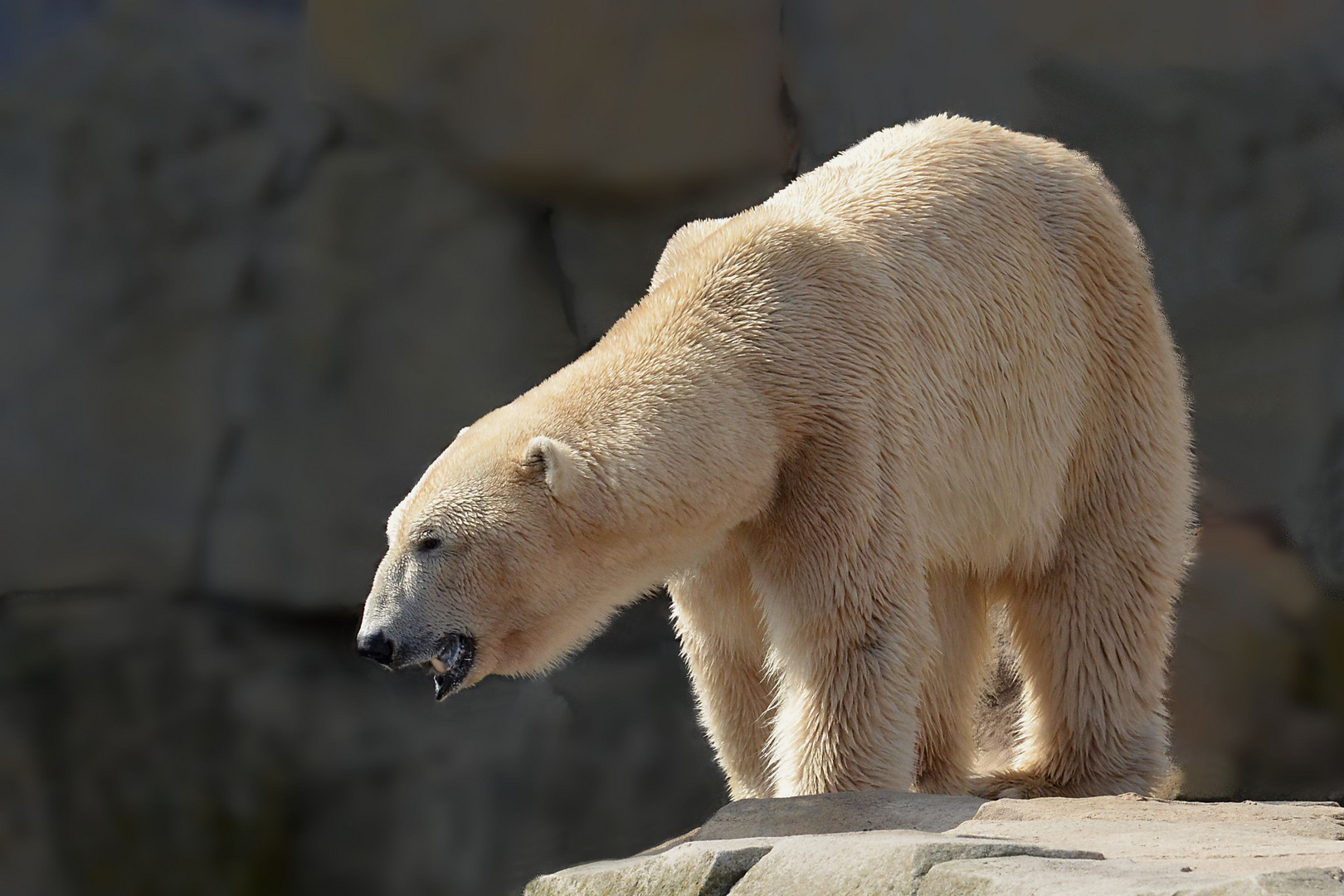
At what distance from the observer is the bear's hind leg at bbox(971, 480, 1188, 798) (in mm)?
3850

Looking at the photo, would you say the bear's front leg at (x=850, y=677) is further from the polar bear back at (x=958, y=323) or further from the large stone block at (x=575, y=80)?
the large stone block at (x=575, y=80)

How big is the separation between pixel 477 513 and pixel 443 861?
3.12m

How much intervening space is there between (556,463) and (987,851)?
4.14 feet

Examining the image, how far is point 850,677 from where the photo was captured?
329 centimetres

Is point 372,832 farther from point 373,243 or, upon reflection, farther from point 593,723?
point 373,243

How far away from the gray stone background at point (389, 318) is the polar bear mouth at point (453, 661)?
2683 millimetres

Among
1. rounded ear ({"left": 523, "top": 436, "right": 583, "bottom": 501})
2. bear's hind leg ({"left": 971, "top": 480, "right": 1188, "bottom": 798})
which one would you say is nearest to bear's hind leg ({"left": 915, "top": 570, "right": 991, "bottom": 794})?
bear's hind leg ({"left": 971, "top": 480, "right": 1188, "bottom": 798})

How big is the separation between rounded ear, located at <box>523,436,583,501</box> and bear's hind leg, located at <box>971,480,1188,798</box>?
54.0 inches

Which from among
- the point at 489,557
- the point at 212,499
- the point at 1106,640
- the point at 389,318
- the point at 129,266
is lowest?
the point at 1106,640

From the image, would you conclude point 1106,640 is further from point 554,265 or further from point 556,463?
point 554,265

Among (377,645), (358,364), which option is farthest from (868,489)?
(358,364)

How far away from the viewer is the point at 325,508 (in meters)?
5.80

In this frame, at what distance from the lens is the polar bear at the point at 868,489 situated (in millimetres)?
3201

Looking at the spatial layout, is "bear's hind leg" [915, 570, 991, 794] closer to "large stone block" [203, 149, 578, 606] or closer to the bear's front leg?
the bear's front leg
